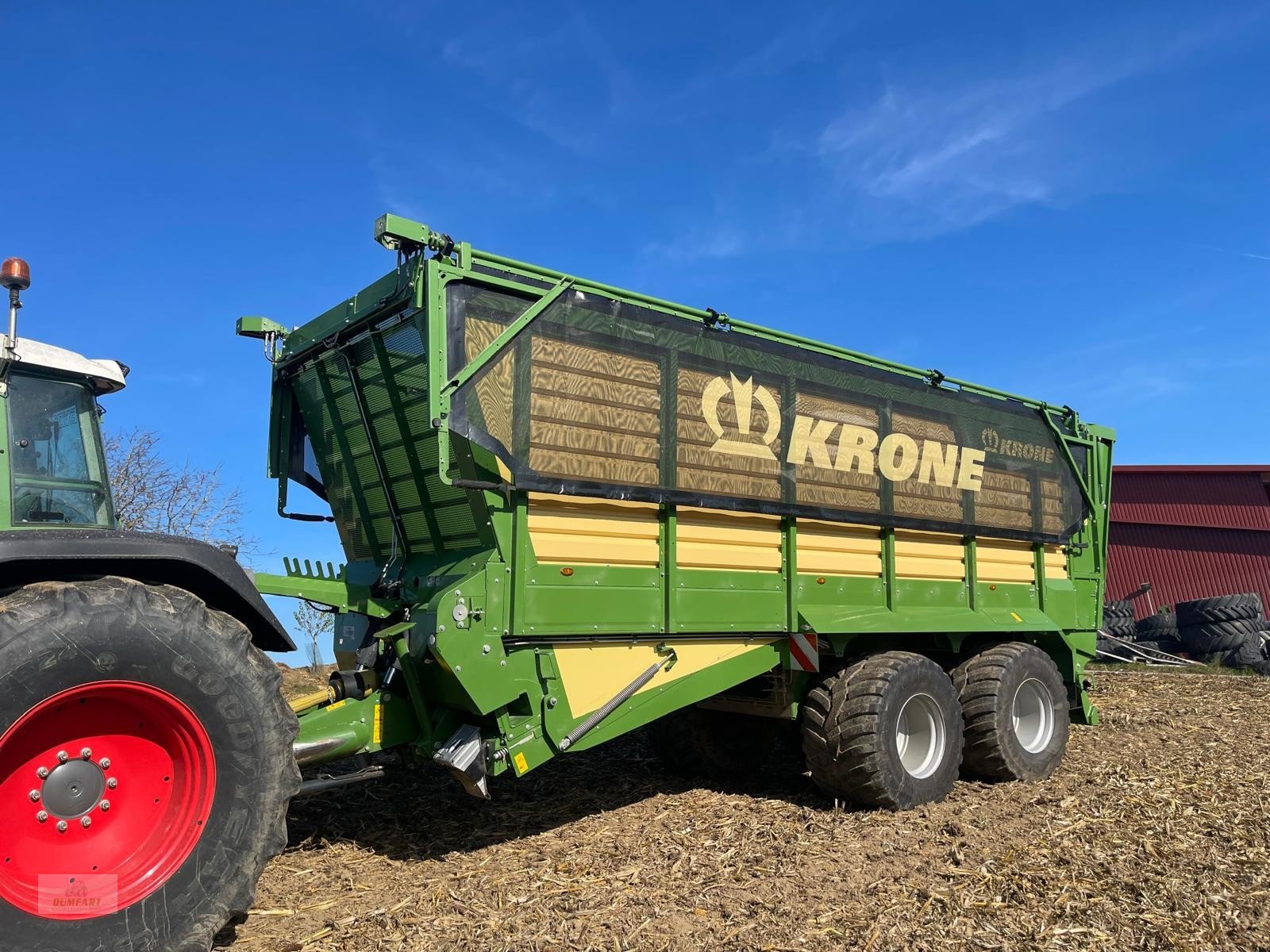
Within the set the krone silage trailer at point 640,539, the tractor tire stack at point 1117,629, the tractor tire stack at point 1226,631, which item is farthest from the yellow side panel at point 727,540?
the tractor tire stack at point 1226,631

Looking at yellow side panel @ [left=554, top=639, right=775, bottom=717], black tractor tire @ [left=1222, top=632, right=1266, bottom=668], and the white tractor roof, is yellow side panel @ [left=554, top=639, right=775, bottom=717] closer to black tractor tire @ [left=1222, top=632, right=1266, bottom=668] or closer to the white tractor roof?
the white tractor roof

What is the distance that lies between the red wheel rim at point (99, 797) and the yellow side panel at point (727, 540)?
9.55 feet

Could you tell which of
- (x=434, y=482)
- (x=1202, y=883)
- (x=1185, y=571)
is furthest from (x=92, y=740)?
(x=1185, y=571)

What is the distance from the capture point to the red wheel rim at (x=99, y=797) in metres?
3.17

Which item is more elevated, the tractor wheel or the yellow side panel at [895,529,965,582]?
the yellow side panel at [895,529,965,582]

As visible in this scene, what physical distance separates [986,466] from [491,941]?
5.45 metres

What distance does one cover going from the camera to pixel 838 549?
6.43 m

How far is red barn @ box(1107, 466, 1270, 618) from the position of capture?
20.9m

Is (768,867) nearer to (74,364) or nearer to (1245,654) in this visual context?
(74,364)

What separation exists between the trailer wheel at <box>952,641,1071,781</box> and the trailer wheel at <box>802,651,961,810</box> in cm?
33

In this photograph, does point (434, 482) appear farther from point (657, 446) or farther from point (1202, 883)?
point (1202, 883)

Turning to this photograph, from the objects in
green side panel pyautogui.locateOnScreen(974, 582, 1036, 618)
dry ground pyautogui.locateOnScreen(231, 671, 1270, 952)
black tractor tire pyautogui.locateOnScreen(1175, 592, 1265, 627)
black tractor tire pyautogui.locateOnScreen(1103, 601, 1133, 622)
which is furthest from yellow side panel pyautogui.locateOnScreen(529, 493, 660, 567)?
black tractor tire pyautogui.locateOnScreen(1103, 601, 1133, 622)

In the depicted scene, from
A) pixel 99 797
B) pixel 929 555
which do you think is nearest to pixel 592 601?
pixel 99 797

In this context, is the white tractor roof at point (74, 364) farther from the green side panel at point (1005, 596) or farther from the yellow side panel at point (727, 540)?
the green side panel at point (1005, 596)
